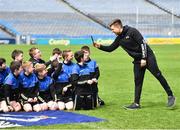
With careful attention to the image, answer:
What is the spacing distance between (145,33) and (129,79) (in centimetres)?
4453

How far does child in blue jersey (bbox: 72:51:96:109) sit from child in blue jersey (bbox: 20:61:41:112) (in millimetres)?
865

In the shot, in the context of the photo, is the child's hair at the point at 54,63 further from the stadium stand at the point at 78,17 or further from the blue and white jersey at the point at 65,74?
the stadium stand at the point at 78,17

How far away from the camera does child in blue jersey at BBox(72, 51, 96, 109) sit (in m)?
11.3

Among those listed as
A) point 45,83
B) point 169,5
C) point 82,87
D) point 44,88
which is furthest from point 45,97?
point 169,5

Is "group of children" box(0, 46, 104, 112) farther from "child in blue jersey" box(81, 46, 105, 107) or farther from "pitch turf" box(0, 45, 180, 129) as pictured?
"pitch turf" box(0, 45, 180, 129)

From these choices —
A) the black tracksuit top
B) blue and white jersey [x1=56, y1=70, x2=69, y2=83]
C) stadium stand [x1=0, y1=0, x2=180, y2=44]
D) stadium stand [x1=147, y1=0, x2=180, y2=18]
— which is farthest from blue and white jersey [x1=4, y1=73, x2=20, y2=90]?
stadium stand [x1=147, y1=0, x2=180, y2=18]

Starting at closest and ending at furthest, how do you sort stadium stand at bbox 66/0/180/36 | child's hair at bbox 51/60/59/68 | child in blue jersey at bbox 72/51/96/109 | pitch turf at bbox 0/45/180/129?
pitch turf at bbox 0/45/180/129
child in blue jersey at bbox 72/51/96/109
child's hair at bbox 51/60/59/68
stadium stand at bbox 66/0/180/36

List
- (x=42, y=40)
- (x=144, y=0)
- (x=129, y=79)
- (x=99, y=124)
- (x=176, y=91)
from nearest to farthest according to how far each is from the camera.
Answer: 1. (x=99, y=124)
2. (x=176, y=91)
3. (x=129, y=79)
4. (x=42, y=40)
5. (x=144, y=0)

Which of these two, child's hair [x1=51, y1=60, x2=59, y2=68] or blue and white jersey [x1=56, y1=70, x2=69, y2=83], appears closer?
blue and white jersey [x1=56, y1=70, x2=69, y2=83]

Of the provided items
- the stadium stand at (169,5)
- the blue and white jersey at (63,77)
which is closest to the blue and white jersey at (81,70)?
the blue and white jersey at (63,77)

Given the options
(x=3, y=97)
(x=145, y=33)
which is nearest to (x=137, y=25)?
(x=145, y=33)

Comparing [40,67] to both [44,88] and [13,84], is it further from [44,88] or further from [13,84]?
[13,84]

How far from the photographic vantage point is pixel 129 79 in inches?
770

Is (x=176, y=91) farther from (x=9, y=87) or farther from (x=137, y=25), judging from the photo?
(x=137, y=25)
